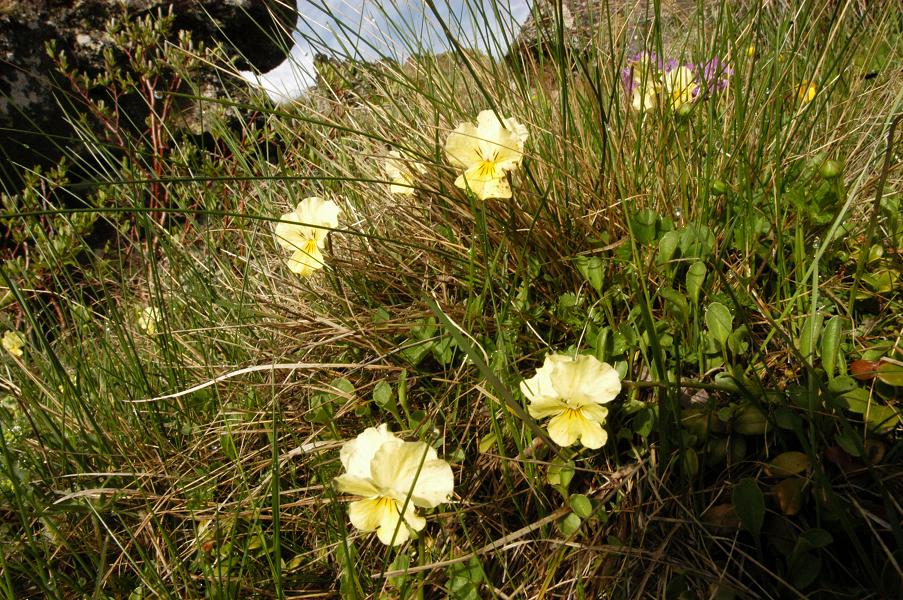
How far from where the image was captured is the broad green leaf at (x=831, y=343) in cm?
100

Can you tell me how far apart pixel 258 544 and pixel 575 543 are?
2.02 feet

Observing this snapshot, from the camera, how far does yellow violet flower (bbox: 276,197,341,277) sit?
4.73ft

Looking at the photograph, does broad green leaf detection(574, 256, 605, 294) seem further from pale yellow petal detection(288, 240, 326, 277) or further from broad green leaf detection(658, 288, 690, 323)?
pale yellow petal detection(288, 240, 326, 277)

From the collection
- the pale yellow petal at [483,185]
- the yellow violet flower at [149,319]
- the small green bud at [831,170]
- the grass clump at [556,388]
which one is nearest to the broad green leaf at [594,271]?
the grass clump at [556,388]

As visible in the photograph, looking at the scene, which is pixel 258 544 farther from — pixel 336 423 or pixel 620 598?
pixel 620 598

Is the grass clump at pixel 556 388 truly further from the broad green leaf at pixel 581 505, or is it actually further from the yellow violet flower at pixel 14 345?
the yellow violet flower at pixel 14 345

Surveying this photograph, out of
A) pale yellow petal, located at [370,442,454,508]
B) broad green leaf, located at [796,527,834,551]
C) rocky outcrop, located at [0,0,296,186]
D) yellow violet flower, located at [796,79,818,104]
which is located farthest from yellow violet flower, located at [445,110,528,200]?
rocky outcrop, located at [0,0,296,186]

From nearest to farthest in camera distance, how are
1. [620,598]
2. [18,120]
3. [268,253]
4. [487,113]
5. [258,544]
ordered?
1. [620,598]
2. [258,544]
3. [487,113]
4. [268,253]
5. [18,120]

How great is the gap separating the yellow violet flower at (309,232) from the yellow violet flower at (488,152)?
1.15 feet

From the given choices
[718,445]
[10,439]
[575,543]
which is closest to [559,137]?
[718,445]

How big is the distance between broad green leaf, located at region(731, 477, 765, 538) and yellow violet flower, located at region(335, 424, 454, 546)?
423 millimetres

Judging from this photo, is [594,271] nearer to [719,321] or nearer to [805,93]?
[719,321]

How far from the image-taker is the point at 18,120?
334 cm

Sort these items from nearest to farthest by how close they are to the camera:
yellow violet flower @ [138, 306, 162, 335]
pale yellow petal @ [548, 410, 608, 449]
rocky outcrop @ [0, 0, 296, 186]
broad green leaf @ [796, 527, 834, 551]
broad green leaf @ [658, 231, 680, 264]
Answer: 1. broad green leaf @ [796, 527, 834, 551]
2. pale yellow petal @ [548, 410, 608, 449]
3. broad green leaf @ [658, 231, 680, 264]
4. yellow violet flower @ [138, 306, 162, 335]
5. rocky outcrop @ [0, 0, 296, 186]
